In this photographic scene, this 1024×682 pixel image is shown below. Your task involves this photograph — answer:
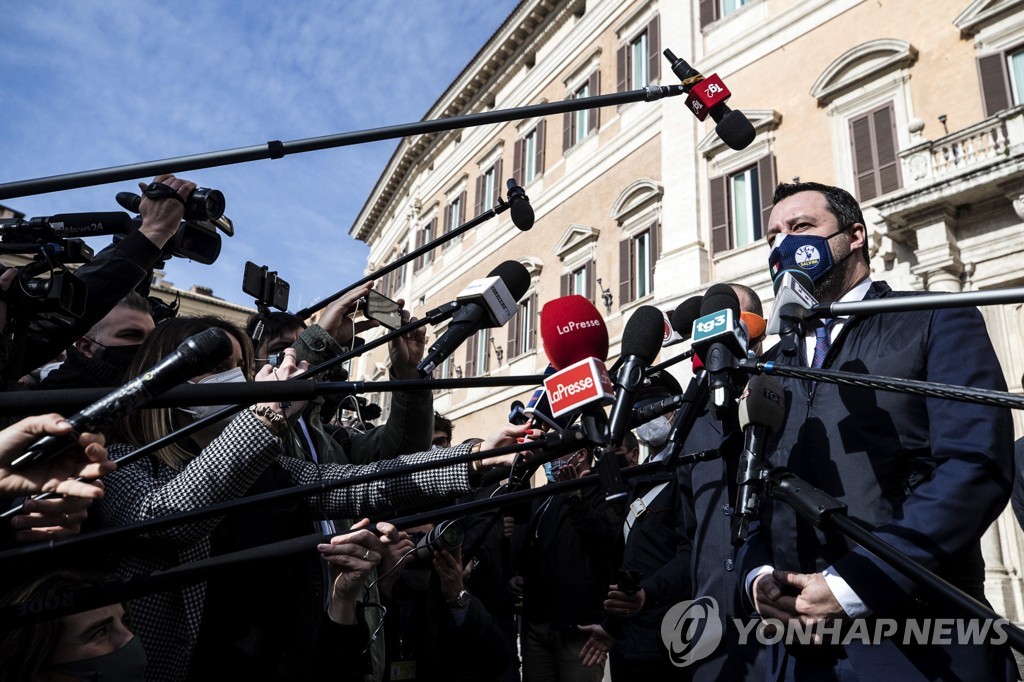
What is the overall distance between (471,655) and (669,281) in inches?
403

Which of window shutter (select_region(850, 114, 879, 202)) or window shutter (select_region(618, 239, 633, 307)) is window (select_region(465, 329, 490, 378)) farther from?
window shutter (select_region(850, 114, 879, 202))

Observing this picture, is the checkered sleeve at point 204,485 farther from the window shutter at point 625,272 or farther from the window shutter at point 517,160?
the window shutter at point 517,160

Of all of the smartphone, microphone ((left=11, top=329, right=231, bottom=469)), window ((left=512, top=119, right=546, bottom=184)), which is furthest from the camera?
window ((left=512, top=119, right=546, bottom=184))

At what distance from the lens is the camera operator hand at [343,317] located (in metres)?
3.26

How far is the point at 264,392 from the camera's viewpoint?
4.01 ft

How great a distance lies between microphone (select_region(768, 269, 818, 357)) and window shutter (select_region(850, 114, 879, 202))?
394 inches

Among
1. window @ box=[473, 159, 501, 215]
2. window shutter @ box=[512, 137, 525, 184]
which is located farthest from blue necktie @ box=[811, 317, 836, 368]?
window @ box=[473, 159, 501, 215]

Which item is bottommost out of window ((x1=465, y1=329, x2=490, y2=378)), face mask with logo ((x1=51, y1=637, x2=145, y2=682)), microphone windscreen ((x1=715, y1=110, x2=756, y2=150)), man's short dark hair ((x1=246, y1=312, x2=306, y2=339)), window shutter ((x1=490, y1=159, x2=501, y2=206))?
face mask with logo ((x1=51, y1=637, x2=145, y2=682))

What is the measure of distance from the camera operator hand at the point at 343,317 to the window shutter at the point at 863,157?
9345mm

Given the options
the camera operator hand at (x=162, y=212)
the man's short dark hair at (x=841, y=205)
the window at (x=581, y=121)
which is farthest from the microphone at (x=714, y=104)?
the window at (x=581, y=121)

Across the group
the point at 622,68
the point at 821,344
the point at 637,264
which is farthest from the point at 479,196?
the point at 821,344

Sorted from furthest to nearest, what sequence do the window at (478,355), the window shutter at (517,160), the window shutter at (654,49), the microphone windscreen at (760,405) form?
the window at (478,355)
the window shutter at (517,160)
the window shutter at (654,49)
the microphone windscreen at (760,405)

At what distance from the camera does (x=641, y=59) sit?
15.3m

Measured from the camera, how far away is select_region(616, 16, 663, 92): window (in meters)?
14.6
